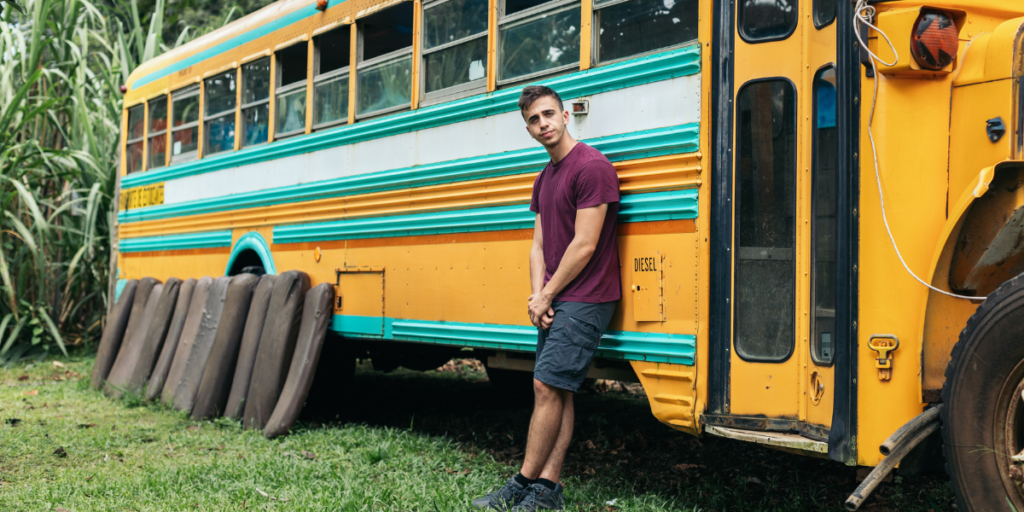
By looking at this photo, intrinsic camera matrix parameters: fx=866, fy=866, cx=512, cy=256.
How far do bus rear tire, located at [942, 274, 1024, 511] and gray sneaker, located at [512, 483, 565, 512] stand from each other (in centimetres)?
163

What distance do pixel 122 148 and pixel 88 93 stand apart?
93.0 inches

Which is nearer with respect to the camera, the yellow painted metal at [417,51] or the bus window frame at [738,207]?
the bus window frame at [738,207]

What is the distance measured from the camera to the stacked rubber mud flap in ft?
19.0

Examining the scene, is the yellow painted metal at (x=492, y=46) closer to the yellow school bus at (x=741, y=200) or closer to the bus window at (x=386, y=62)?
the yellow school bus at (x=741, y=200)

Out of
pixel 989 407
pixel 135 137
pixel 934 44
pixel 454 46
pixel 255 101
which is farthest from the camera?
pixel 135 137

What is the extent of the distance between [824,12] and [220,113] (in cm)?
510

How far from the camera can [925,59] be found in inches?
120

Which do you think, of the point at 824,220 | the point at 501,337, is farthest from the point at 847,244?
the point at 501,337

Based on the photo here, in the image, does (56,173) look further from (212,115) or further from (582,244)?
(582,244)

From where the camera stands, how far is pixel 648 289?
152 inches

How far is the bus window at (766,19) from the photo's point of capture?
11.5ft

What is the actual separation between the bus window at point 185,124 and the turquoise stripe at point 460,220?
1653mm

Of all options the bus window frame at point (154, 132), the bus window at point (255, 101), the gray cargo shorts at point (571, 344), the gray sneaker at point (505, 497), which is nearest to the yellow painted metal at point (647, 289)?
the gray cargo shorts at point (571, 344)

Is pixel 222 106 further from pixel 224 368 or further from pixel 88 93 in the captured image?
pixel 88 93
